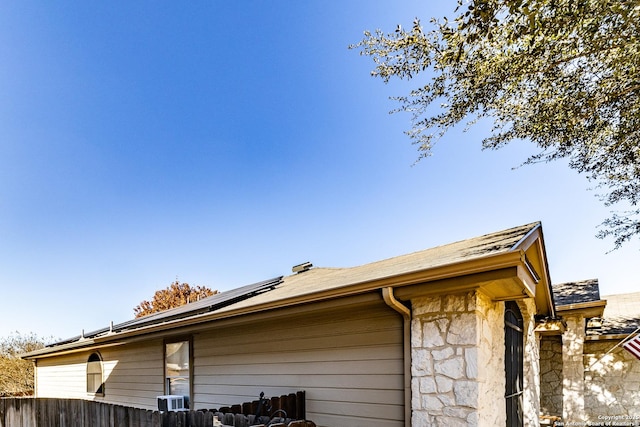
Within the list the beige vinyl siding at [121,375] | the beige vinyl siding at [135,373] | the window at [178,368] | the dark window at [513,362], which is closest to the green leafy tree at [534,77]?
the dark window at [513,362]

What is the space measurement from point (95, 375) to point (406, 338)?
914cm

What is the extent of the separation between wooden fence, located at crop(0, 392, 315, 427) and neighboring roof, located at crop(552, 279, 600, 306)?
5939mm

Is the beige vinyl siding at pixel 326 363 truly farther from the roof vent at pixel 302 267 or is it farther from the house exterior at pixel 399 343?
the roof vent at pixel 302 267

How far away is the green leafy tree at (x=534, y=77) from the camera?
472 cm

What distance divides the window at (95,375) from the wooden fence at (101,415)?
3504 mm

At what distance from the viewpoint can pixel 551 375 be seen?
8836 millimetres

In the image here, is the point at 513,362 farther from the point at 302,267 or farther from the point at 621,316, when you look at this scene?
the point at 621,316

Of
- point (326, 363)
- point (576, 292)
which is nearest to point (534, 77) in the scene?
point (326, 363)

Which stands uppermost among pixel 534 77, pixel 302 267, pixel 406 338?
pixel 534 77

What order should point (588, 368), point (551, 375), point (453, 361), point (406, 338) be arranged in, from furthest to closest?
point (551, 375) < point (588, 368) < point (406, 338) < point (453, 361)

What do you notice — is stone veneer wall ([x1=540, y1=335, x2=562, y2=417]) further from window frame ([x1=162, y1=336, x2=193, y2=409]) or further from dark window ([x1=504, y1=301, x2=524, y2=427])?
window frame ([x1=162, y1=336, x2=193, y2=409])

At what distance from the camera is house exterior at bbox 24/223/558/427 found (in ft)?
11.6

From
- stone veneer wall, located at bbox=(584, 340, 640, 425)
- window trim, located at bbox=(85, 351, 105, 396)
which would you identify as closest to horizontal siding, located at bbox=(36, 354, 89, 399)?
window trim, located at bbox=(85, 351, 105, 396)

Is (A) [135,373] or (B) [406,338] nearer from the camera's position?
(B) [406,338]
